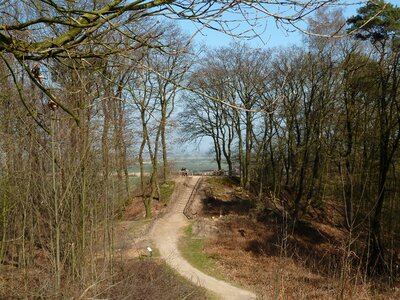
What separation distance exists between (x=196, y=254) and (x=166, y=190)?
10952 millimetres

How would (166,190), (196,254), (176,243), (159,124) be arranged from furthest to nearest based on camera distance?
(166,190) < (176,243) < (196,254) < (159,124)

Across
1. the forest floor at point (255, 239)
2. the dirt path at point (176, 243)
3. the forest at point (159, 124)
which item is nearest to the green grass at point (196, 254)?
the forest floor at point (255, 239)

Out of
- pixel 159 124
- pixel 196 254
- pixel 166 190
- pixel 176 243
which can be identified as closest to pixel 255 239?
pixel 196 254

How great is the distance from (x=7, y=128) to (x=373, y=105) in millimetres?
14412

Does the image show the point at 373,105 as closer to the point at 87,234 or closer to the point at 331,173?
the point at 331,173

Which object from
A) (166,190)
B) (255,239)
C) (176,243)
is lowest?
(255,239)

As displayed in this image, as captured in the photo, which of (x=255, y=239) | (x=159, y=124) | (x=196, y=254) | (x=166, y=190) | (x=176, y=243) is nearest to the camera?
(x=159, y=124)

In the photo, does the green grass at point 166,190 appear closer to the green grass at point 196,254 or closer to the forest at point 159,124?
the forest at point 159,124

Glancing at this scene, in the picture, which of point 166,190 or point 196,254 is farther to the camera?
point 166,190

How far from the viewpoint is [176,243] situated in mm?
19516

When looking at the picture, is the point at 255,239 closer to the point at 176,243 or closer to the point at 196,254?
the point at 196,254

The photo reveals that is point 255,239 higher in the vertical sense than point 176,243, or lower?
lower

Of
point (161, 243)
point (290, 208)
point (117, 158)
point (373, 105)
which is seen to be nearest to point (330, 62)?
point (373, 105)

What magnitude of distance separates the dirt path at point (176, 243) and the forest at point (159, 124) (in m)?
1.66
